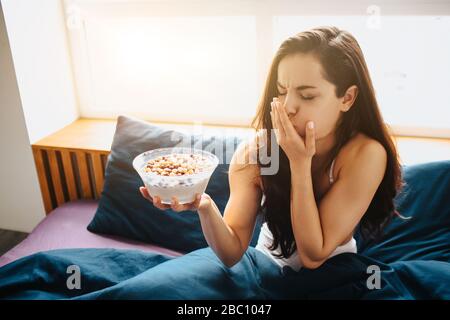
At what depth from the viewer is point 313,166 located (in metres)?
1.18

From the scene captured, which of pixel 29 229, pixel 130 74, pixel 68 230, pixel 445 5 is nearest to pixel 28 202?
pixel 29 229

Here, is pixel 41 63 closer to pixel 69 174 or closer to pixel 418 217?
pixel 69 174

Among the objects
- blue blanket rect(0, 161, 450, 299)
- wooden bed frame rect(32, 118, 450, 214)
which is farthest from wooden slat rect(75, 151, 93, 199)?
blue blanket rect(0, 161, 450, 299)

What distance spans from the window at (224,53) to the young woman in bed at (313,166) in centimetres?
74

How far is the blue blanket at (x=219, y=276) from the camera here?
1039mm

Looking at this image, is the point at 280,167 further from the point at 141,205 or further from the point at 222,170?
the point at 141,205

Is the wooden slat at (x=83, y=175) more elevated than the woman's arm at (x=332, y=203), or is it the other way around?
the woman's arm at (x=332, y=203)

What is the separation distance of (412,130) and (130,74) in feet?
4.08

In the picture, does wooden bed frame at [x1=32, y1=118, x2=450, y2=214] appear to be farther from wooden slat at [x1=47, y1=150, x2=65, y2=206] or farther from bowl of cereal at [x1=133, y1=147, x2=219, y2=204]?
bowl of cereal at [x1=133, y1=147, x2=219, y2=204]

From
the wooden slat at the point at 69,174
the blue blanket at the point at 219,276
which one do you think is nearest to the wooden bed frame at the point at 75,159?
→ the wooden slat at the point at 69,174

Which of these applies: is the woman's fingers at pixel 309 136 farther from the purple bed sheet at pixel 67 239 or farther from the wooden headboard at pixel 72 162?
the wooden headboard at pixel 72 162

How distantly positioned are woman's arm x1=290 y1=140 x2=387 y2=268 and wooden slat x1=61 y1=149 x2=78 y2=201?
118 centimetres

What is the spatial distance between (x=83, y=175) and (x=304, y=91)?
1.22 metres

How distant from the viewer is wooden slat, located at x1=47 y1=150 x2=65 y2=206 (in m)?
1.91
